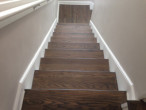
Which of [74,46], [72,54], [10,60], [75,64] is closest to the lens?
[10,60]

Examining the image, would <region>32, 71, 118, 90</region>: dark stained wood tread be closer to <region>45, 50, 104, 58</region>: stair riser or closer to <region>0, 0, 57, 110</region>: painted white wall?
<region>0, 0, 57, 110</region>: painted white wall

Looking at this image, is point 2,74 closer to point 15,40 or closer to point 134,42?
point 15,40

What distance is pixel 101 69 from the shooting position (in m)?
1.78

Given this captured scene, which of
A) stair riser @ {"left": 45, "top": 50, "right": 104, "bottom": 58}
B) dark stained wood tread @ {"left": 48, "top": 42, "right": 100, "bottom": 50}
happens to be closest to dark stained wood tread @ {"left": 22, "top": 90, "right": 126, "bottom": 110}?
stair riser @ {"left": 45, "top": 50, "right": 104, "bottom": 58}

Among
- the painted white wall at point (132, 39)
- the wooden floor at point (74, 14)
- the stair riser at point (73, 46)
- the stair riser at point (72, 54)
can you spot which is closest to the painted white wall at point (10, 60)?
the stair riser at point (72, 54)

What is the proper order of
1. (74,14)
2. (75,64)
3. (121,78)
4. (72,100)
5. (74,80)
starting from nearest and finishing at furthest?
1. (72,100)
2. (121,78)
3. (74,80)
4. (75,64)
5. (74,14)

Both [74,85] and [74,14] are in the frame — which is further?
[74,14]

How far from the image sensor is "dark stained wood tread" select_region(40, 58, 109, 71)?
1769mm

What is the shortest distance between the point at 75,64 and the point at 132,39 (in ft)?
2.73

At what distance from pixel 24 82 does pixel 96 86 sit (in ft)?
2.50

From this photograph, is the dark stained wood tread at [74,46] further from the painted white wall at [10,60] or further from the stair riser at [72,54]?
the painted white wall at [10,60]

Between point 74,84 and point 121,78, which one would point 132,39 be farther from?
point 74,84

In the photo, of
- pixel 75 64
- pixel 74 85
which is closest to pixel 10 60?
pixel 74 85

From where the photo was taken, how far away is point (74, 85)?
147 cm
